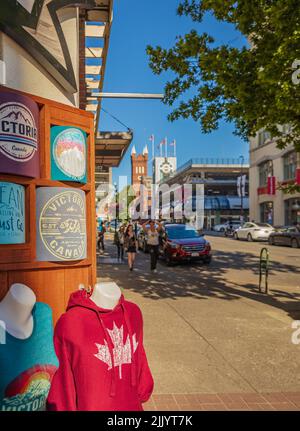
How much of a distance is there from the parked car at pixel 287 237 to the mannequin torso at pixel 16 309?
24.5 m

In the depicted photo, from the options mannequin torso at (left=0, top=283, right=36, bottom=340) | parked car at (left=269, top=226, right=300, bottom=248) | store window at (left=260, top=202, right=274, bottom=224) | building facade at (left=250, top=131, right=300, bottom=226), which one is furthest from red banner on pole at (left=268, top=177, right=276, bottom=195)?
mannequin torso at (left=0, top=283, right=36, bottom=340)

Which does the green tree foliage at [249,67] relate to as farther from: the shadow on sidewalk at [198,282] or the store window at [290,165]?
the store window at [290,165]

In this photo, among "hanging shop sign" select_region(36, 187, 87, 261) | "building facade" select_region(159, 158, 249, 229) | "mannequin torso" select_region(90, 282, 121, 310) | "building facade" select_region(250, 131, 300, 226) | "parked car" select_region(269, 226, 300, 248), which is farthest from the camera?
"building facade" select_region(159, 158, 249, 229)

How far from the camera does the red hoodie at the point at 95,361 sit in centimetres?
204

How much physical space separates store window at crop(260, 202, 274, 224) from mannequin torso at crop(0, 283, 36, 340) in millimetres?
46235

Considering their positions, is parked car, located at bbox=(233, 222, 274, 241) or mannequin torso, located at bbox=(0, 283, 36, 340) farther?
parked car, located at bbox=(233, 222, 274, 241)

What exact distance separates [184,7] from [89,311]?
34.9 ft

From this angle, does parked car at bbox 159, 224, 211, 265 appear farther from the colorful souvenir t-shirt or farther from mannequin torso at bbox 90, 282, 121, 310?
mannequin torso at bbox 90, 282, 121, 310

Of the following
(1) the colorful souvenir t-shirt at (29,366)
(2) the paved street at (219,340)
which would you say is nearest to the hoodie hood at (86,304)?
(1) the colorful souvenir t-shirt at (29,366)

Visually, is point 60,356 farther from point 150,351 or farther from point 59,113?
point 150,351

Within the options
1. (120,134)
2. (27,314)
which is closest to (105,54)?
(120,134)

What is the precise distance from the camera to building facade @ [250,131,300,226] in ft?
134

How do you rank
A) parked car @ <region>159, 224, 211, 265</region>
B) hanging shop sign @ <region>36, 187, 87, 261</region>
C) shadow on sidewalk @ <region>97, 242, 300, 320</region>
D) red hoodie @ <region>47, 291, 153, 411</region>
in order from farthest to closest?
parked car @ <region>159, 224, 211, 265</region> → shadow on sidewalk @ <region>97, 242, 300, 320</region> → hanging shop sign @ <region>36, 187, 87, 261</region> → red hoodie @ <region>47, 291, 153, 411</region>

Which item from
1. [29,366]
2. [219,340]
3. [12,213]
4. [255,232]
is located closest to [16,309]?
[29,366]
